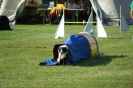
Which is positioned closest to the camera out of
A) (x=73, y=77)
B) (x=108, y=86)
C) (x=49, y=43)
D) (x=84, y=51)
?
(x=108, y=86)

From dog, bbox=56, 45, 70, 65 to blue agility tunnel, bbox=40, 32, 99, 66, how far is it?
0.13 m

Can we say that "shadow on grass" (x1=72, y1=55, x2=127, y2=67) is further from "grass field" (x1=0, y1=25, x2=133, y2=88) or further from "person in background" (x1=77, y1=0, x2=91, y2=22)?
"person in background" (x1=77, y1=0, x2=91, y2=22)

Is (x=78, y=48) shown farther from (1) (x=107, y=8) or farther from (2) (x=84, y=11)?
(2) (x=84, y=11)

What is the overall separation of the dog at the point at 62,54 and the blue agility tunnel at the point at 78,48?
13 cm

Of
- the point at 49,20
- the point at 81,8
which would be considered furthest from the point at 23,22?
the point at 81,8

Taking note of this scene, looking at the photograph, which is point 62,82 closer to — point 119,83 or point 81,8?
point 119,83

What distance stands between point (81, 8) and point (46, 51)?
1640cm

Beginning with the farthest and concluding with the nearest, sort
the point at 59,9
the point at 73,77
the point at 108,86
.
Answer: the point at 59,9
the point at 73,77
the point at 108,86

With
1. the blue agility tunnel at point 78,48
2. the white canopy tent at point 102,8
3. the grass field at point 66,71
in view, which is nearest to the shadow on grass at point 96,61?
the grass field at point 66,71

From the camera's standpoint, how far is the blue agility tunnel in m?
10.5

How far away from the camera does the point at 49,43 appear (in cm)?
1563

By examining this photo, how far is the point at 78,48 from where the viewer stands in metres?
11.0

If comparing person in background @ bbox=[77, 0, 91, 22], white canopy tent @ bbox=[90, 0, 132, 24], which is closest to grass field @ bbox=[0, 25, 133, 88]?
white canopy tent @ bbox=[90, 0, 132, 24]

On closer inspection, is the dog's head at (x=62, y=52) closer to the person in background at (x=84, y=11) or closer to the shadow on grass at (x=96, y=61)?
the shadow on grass at (x=96, y=61)
